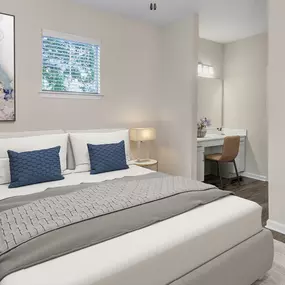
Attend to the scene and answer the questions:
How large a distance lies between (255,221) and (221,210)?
0.31m

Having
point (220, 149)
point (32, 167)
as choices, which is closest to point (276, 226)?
point (220, 149)

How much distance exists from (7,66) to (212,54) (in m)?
3.71

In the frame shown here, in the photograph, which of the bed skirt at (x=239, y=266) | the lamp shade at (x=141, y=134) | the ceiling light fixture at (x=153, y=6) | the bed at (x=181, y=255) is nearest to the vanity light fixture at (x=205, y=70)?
the ceiling light fixture at (x=153, y=6)

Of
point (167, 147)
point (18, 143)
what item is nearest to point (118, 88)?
point (167, 147)

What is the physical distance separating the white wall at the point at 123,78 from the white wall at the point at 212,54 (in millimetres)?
1118

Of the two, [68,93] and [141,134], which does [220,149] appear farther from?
[68,93]

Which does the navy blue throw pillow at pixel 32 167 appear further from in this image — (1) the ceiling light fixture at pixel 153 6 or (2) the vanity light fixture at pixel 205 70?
(2) the vanity light fixture at pixel 205 70

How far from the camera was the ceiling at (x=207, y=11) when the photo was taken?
3311 millimetres

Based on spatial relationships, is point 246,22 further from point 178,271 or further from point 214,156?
point 178,271

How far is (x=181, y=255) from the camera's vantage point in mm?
1459

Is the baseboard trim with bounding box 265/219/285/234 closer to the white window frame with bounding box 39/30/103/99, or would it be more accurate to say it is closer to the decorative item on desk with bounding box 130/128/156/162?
the decorative item on desk with bounding box 130/128/156/162

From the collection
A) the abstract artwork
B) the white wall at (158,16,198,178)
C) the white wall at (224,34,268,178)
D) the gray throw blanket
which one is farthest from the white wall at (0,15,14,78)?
the white wall at (224,34,268,178)

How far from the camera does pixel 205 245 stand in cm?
159

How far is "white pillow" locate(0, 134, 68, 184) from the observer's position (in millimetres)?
A: 2492
